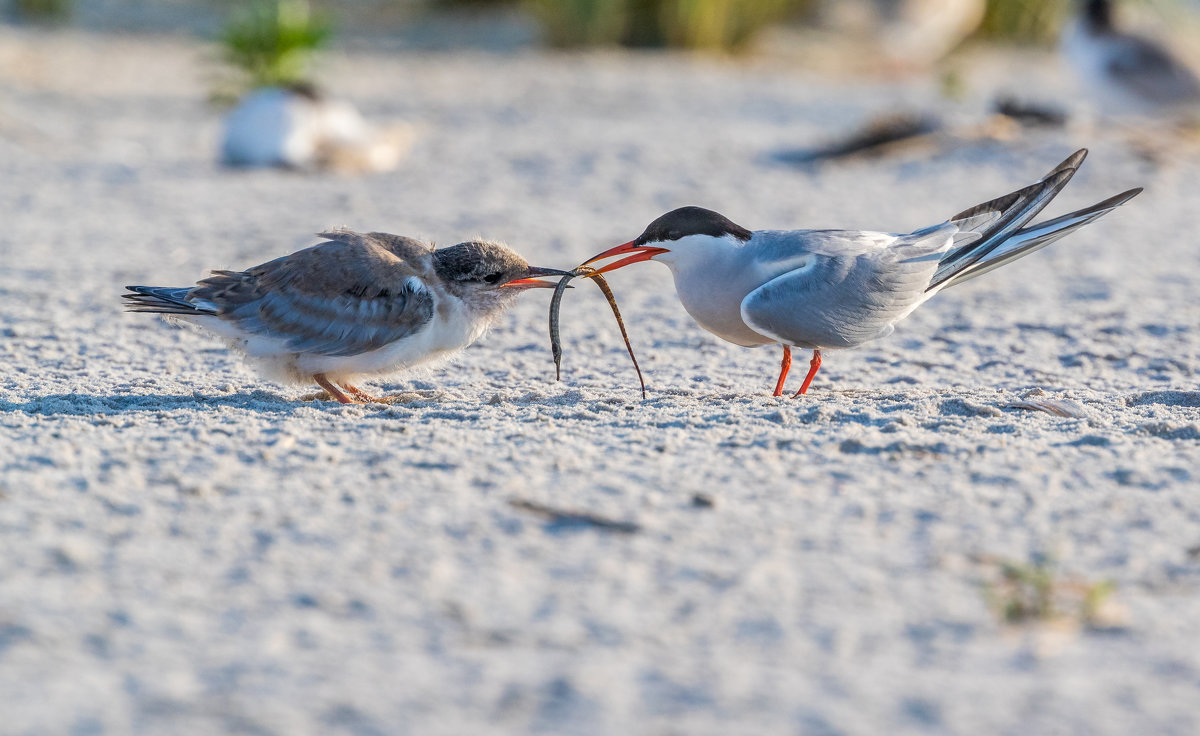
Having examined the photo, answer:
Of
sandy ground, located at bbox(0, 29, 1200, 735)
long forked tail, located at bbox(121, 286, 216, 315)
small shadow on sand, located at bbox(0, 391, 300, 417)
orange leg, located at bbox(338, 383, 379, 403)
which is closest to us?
sandy ground, located at bbox(0, 29, 1200, 735)

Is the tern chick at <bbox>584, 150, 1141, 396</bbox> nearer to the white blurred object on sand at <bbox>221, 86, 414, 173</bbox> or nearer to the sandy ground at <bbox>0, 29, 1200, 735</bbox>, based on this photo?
the sandy ground at <bbox>0, 29, 1200, 735</bbox>

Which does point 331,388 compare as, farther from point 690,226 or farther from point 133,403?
point 690,226

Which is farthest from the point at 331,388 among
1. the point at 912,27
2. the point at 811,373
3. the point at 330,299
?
the point at 912,27

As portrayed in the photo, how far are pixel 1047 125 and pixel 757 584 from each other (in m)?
7.68

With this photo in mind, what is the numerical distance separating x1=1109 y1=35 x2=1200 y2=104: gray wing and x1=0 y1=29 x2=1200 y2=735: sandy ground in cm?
378

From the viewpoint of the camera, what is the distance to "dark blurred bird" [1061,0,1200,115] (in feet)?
30.3

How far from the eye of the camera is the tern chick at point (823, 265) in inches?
153

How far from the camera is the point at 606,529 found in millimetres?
2764

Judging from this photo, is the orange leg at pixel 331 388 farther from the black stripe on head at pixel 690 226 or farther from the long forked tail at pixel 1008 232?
the long forked tail at pixel 1008 232

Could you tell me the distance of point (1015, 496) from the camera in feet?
9.71

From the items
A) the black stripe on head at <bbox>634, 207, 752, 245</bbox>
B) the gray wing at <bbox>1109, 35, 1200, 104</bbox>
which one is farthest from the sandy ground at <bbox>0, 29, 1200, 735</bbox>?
the gray wing at <bbox>1109, 35, 1200, 104</bbox>

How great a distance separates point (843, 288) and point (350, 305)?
4.62ft

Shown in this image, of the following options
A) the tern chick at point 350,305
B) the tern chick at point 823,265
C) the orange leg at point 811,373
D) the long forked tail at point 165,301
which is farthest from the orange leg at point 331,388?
the orange leg at point 811,373

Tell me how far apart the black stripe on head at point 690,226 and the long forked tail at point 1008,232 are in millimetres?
660
